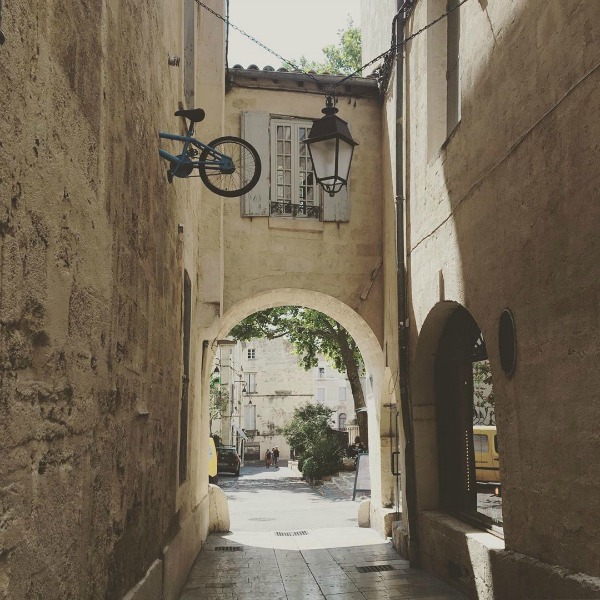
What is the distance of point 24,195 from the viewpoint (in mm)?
2305

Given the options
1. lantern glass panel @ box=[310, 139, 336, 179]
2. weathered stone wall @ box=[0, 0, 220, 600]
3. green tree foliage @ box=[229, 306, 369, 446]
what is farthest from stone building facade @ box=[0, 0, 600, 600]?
green tree foliage @ box=[229, 306, 369, 446]

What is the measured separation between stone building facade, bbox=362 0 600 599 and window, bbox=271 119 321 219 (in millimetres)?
2288

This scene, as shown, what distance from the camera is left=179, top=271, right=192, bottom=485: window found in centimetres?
768

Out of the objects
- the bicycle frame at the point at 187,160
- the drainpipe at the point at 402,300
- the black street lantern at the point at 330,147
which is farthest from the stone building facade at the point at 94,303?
the drainpipe at the point at 402,300

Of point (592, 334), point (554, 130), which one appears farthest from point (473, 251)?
point (592, 334)

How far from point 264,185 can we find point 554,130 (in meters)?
6.30

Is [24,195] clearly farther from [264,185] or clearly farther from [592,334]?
[264,185]

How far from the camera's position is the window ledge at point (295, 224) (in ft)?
34.6

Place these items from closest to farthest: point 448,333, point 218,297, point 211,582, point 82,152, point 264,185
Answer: point 82,152 → point 211,582 → point 448,333 → point 218,297 → point 264,185

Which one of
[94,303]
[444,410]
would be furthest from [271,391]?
[94,303]

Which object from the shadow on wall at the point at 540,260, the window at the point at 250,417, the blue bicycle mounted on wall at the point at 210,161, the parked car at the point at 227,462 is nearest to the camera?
the shadow on wall at the point at 540,260

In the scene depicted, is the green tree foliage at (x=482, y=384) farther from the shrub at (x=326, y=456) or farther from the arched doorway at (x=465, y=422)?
the shrub at (x=326, y=456)

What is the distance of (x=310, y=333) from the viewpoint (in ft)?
70.9

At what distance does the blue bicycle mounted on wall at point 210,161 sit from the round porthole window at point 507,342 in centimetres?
248
